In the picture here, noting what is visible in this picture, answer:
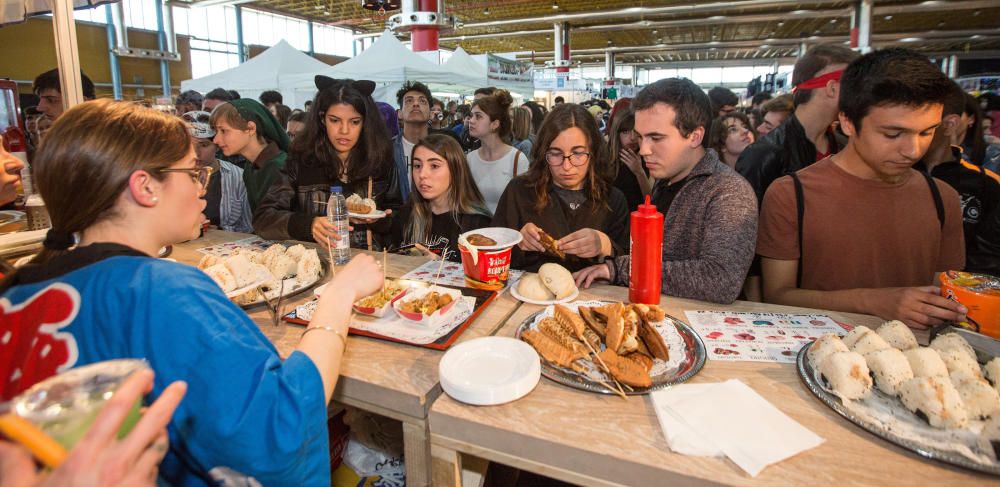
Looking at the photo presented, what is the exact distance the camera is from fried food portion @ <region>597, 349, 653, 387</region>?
4.38ft

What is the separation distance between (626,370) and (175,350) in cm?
105

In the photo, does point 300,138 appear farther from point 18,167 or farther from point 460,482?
point 460,482

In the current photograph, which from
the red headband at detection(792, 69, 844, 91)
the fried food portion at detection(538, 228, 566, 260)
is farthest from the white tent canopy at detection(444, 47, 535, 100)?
the fried food portion at detection(538, 228, 566, 260)

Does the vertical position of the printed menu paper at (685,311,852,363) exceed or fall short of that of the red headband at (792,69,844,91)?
it falls short

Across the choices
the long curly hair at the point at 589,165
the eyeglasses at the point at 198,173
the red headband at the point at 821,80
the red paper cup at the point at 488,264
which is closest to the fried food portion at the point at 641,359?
the red paper cup at the point at 488,264

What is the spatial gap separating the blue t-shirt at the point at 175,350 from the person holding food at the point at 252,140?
115 inches

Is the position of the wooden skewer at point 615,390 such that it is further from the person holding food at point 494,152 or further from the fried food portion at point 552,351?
the person holding food at point 494,152

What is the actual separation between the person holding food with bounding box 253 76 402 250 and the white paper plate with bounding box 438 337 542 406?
1.71 meters

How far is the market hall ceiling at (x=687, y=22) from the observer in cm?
1783

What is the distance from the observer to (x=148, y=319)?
1.03m

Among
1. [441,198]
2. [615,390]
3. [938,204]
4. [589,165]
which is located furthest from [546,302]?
[938,204]

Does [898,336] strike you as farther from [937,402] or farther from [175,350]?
[175,350]

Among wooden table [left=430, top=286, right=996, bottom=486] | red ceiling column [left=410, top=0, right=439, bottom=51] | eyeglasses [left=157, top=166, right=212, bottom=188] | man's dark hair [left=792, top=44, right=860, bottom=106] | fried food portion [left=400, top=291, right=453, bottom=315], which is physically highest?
red ceiling column [left=410, top=0, right=439, bottom=51]

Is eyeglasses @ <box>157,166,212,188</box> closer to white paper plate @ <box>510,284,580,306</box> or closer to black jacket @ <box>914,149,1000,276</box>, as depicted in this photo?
white paper plate @ <box>510,284,580,306</box>
